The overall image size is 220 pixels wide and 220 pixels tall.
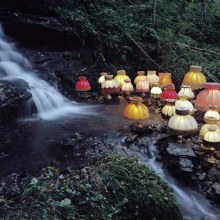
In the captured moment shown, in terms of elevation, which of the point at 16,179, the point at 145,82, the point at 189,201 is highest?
the point at 145,82

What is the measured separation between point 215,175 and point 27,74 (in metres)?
6.10

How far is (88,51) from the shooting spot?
993cm

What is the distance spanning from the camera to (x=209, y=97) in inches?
241

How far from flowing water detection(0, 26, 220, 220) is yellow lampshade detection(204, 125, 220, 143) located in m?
1.01

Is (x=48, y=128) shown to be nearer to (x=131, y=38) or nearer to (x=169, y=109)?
(x=169, y=109)

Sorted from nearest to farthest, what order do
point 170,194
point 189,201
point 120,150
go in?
point 170,194, point 189,201, point 120,150

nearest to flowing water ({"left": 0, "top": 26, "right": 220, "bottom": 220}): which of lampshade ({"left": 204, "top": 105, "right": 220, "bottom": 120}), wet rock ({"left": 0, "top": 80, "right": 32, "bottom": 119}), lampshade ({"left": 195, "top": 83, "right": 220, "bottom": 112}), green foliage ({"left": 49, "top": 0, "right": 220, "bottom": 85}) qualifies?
wet rock ({"left": 0, "top": 80, "right": 32, "bottom": 119})

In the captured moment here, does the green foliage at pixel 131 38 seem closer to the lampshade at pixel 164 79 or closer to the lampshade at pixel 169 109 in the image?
the lampshade at pixel 164 79

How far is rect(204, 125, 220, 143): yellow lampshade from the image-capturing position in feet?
17.1

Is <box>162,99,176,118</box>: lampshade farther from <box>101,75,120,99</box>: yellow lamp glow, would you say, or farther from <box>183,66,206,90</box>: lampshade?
<box>101,75,120,99</box>: yellow lamp glow

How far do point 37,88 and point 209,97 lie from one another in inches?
182

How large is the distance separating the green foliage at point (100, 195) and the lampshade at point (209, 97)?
2.70m

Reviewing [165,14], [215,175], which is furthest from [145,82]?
[165,14]

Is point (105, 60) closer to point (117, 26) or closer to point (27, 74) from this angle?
point (117, 26)
